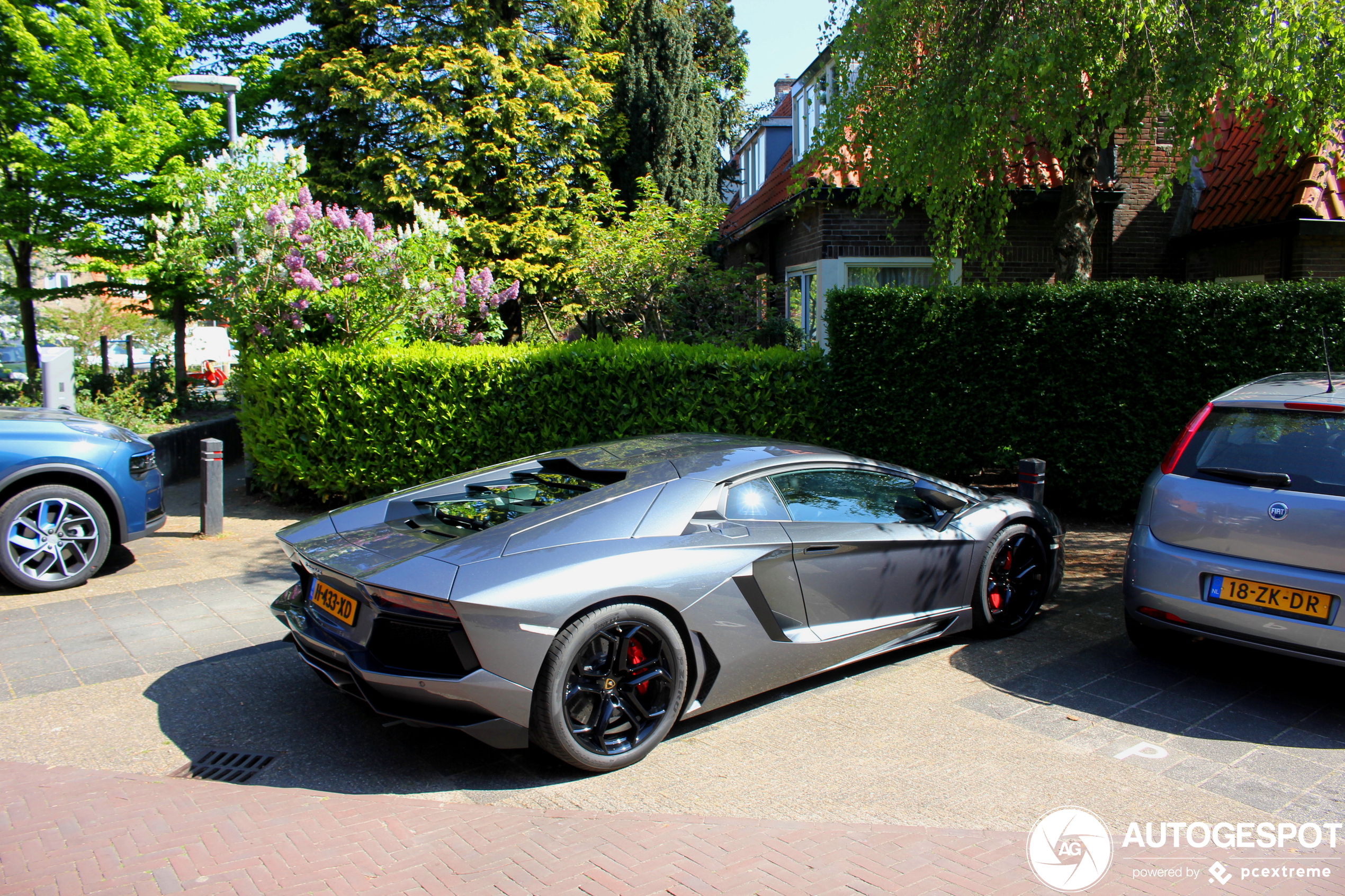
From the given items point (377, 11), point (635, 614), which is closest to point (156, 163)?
point (377, 11)

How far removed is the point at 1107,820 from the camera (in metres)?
3.47

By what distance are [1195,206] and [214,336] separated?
33655 mm

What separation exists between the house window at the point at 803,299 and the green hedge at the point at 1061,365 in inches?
159

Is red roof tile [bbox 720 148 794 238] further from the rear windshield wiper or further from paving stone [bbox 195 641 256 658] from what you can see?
paving stone [bbox 195 641 256 658]

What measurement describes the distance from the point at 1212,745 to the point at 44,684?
19.5ft

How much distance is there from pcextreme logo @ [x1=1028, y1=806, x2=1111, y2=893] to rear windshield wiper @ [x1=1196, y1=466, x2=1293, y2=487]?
83.2 inches

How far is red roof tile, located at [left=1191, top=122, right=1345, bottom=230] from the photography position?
403 inches

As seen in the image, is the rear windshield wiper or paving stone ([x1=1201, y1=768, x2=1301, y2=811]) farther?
the rear windshield wiper

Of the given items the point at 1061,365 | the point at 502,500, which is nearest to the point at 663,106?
the point at 1061,365

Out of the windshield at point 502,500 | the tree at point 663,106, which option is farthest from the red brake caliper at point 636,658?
the tree at point 663,106

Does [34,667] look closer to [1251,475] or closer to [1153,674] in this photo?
[1153,674]

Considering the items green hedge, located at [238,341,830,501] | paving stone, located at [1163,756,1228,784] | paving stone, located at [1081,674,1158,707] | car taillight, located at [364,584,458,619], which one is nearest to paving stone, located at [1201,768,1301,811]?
paving stone, located at [1163,756,1228,784]

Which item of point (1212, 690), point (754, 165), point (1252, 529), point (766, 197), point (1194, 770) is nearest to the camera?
point (1194, 770)

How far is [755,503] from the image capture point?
4527mm
